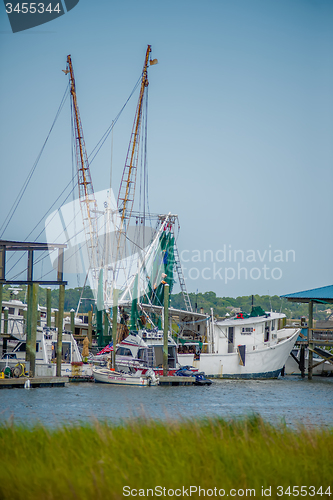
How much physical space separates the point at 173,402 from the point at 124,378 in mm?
11380

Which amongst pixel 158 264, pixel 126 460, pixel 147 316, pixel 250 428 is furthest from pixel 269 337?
pixel 126 460

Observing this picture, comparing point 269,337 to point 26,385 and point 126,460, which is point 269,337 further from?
point 126,460

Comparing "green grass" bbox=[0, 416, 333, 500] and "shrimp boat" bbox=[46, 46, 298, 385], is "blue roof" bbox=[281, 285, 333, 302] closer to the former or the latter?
"shrimp boat" bbox=[46, 46, 298, 385]

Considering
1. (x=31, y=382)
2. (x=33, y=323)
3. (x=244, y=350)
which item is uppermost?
(x=33, y=323)

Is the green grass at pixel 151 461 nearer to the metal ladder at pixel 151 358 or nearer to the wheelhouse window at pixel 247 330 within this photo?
the metal ladder at pixel 151 358

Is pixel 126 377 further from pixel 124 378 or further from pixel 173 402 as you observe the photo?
pixel 173 402

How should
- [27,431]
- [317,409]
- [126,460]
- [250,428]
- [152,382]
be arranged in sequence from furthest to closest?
[152,382]
[317,409]
[250,428]
[27,431]
[126,460]

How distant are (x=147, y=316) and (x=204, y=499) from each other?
156 ft

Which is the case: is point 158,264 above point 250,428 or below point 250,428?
above

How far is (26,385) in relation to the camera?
1512 inches

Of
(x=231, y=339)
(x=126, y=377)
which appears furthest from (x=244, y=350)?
(x=126, y=377)

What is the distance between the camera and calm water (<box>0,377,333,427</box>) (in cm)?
2795

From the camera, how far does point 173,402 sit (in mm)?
35781

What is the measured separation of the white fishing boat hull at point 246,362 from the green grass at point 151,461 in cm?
4130
